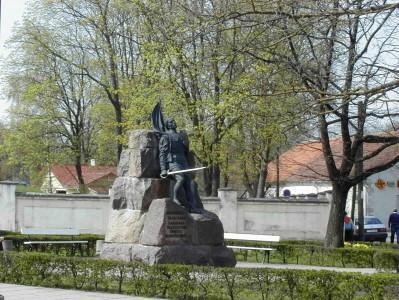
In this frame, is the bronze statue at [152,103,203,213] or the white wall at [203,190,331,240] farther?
the white wall at [203,190,331,240]

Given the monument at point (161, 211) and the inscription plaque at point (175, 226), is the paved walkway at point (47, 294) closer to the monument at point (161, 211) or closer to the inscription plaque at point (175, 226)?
the monument at point (161, 211)

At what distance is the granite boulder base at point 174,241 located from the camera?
15.5 metres

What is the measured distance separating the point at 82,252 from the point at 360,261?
Answer: 8077 mm

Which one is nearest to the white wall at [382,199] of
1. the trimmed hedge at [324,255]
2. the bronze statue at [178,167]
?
the trimmed hedge at [324,255]

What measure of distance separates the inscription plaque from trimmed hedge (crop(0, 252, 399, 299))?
192 centimetres

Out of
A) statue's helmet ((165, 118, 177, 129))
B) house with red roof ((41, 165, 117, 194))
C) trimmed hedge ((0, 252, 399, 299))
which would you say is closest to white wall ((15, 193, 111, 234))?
statue's helmet ((165, 118, 177, 129))

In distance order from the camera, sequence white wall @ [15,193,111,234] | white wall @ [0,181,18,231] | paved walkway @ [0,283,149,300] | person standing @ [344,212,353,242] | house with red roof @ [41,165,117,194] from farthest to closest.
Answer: house with red roof @ [41,165,117,194] → person standing @ [344,212,353,242] → white wall @ [15,193,111,234] → white wall @ [0,181,18,231] → paved walkway @ [0,283,149,300]

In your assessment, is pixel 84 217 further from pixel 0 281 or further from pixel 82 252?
pixel 0 281

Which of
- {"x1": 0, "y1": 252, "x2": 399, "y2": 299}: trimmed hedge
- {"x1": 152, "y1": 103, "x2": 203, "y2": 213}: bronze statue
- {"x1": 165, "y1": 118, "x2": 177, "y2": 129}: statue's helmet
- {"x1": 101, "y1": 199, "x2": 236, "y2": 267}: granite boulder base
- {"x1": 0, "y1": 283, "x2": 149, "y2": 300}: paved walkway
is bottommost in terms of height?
{"x1": 0, "y1": 283, "x2": 149, "y2": 300}: paved walkway

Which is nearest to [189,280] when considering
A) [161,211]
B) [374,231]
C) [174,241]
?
[174,241]

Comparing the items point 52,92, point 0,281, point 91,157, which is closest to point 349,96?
point 0,281

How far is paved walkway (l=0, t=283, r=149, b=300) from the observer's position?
1249cm

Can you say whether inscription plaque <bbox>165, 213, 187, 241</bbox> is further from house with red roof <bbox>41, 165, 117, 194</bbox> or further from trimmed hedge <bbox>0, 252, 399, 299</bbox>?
house with red roof <bbox>41, 165, 117, 194</bbox>

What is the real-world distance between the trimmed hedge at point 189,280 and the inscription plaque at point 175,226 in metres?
1.92
